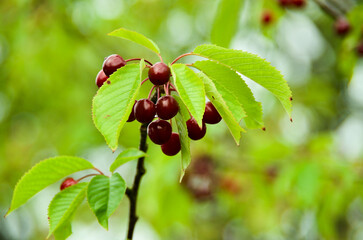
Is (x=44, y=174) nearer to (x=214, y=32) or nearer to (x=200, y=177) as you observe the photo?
(x=214, y=32)

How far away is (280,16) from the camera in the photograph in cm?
351

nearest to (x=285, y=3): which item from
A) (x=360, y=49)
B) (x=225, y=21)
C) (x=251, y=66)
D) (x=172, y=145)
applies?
(x=360, y=49)

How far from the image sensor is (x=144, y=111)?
1.16m

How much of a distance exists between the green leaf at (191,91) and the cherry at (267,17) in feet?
8.03

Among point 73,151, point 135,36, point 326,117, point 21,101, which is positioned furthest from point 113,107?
point 326,117

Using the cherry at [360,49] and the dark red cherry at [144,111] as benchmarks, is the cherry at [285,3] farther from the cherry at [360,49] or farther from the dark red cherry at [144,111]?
the dark red cherry at [144,111]

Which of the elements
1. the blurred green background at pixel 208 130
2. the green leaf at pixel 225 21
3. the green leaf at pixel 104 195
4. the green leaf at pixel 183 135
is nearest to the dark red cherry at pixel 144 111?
the green leaf at pixel 183 135

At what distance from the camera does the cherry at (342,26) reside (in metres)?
3.07

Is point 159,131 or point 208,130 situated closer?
point 159,131

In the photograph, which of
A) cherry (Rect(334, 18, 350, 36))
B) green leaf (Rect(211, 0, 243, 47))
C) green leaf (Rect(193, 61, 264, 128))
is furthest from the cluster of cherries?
cherry (Rect(334, 18, 350, 36))

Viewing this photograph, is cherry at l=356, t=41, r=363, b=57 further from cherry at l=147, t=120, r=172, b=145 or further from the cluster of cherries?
cherry at l=147, t=120, r=172, b=145

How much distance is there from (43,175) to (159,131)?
0.44 meters

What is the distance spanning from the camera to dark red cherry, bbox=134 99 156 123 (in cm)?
116

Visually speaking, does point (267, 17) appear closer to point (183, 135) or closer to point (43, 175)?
point (183, 135)
